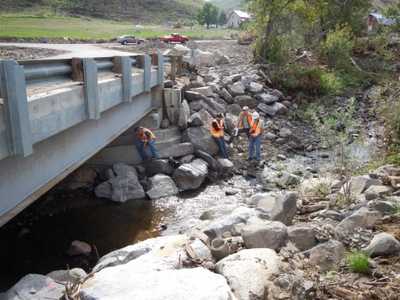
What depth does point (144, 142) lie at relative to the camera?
1116 cm

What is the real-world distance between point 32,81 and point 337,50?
2201 centimetres

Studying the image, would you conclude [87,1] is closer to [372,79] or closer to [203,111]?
[372,79]

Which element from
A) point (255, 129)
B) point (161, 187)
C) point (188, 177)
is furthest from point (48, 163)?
point (255, 129)

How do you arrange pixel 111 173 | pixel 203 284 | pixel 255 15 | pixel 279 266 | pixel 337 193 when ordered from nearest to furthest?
pixel 203 284, pixel 279 266, pixel 337 193, pixel 111 173, pixel 255 15

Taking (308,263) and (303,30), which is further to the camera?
(303,30)

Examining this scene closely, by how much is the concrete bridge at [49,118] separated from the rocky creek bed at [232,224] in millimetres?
1378

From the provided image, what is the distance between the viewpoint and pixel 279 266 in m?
4.35

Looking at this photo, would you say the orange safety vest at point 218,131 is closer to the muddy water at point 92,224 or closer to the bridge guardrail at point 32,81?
the muddy water at point 92,224

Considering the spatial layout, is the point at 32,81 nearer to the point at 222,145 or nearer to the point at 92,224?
the point at 92,224

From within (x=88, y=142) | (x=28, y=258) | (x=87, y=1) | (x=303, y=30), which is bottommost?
(x=28, y=258)

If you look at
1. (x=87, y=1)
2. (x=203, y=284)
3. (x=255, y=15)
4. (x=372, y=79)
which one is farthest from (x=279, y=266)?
(x=87, y=1)

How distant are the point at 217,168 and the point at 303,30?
16.9m

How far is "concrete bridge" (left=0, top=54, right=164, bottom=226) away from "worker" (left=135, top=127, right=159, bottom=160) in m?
2.69

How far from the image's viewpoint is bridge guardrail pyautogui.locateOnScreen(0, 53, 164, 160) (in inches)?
164
